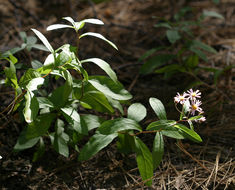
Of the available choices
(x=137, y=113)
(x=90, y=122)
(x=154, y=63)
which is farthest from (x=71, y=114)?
(x=154, y=63)

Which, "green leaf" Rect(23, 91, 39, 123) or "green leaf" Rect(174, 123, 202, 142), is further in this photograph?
"green leaf" Rect(174, 123, 202, 142)

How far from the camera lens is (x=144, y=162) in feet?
4.48

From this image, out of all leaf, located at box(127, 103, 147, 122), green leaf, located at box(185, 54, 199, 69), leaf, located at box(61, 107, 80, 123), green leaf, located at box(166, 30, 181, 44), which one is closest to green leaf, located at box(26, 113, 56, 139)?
leaf, located at box(61, 107, 80, 123)

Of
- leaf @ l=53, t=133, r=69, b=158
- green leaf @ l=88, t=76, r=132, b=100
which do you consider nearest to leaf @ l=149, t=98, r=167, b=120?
green leaf @ l=88, t=76, r=132, b=100

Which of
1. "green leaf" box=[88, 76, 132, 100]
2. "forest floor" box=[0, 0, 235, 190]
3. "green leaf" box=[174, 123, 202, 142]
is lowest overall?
"forest floor" box=[0, 0, 235, 190]

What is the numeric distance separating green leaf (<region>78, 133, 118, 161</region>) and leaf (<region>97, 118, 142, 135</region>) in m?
0.06

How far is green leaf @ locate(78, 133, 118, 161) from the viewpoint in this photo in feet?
4.47

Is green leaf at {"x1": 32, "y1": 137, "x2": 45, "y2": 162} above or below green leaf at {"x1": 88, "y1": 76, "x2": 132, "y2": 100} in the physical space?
below

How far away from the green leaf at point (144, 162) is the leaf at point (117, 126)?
0.35ft

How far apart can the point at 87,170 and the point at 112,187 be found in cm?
19

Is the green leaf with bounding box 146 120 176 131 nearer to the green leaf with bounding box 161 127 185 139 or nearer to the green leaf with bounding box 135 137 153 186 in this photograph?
the green leaf with bounding box 161 127 185 139

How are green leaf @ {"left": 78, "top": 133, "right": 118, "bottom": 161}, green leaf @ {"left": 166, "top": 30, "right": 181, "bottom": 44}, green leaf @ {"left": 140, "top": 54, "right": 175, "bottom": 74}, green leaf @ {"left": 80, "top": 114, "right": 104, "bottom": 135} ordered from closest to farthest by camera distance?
1. green leaf @ {"left": 78, "top": 133, "right": 118, "bottom": 161}
2. green leaf @ {"left": 80, "top": 114, "right": 104, "bottom": 135}
3. green leaf @ {"left": 166, "top": 30, "right": 181, "bottom": 44}
4. green leaf @ {"left": 140, "top": 54, "right": 175, "bottom": 74}

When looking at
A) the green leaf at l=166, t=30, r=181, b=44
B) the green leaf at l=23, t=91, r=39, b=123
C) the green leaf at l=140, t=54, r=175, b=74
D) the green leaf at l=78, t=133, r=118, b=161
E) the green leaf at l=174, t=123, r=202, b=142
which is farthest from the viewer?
the green leaf at l=140, t=54, r=175, b=74

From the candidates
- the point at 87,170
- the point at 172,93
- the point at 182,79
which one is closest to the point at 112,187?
the point at 87,170
